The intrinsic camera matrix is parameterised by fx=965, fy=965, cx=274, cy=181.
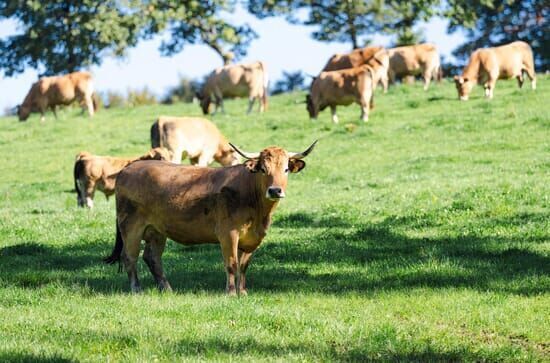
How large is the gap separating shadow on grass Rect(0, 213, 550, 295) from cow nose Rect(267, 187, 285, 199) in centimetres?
128

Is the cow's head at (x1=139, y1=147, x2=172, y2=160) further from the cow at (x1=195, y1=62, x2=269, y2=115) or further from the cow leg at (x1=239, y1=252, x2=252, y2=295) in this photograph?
the cow at (x1=195, y1=62, x2=269, y2=115)

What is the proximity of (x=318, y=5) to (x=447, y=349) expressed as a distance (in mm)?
46063

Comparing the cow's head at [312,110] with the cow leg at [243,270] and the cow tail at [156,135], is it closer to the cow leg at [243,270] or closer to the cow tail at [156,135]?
the cow tail at [156,135]

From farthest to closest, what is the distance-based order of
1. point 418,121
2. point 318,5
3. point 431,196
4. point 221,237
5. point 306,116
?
point 318,5 → point 306,116 → point 418,121 → point 431,196 → point 221,237

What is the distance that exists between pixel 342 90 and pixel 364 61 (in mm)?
6851

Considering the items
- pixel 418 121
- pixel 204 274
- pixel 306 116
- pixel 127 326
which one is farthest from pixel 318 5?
pixel 127 326

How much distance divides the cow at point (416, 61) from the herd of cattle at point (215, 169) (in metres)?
0.04

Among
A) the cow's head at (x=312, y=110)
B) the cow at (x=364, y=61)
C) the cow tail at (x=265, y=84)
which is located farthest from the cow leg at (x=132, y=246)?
the cow at (x=364, y=61)

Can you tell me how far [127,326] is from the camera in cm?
870

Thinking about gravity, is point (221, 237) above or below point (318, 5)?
below

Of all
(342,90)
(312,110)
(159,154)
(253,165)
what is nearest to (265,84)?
(312,110)

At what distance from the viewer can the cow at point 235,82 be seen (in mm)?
37406

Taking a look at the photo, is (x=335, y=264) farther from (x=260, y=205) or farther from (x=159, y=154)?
(x=159, y=154)

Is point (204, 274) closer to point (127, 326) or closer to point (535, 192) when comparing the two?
point (127, 326)
